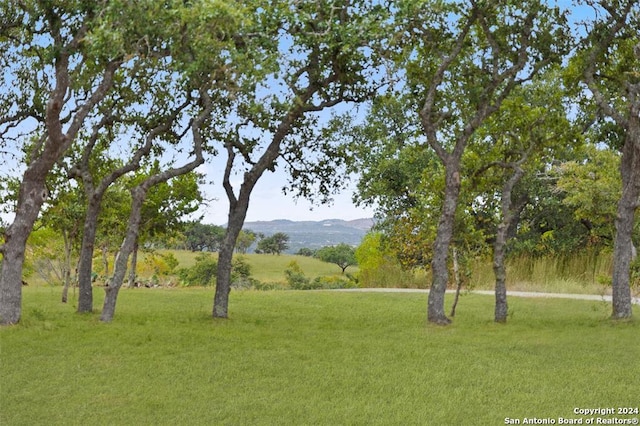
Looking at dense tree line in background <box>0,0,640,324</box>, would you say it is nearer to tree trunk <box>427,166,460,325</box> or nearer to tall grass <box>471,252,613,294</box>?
tree trunk <box>427,166,460,325</box>

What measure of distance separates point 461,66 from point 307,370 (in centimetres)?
1057

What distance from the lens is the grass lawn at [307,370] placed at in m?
8.79

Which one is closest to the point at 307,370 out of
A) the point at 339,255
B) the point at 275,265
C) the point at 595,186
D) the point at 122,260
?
the point at 122,260

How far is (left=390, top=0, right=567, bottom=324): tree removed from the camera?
1731cm

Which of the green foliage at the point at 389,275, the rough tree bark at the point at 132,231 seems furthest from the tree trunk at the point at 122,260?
the green foliage at the point at 389,275

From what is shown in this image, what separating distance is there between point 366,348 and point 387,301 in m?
13.0

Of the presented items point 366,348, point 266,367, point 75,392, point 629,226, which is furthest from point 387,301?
point 75,392

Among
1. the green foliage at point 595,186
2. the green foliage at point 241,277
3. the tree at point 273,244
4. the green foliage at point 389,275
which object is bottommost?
the green foliage at point 241,277

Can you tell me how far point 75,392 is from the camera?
32.0 ft

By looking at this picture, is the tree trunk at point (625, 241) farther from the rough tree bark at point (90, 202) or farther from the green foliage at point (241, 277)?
the green foliage at point (241, 277)

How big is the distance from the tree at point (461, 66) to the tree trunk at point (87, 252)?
903 centimetres

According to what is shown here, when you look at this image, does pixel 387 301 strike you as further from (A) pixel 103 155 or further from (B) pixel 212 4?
(B) pixel 212 4

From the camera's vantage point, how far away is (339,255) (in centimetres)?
9394

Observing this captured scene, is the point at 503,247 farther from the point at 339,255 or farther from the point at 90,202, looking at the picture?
the point at 339,255
